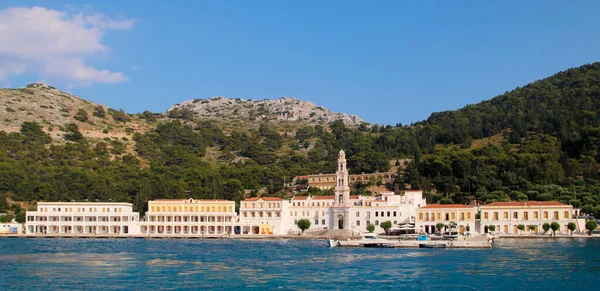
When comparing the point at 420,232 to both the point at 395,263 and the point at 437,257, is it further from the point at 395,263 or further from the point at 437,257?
the point at 395,263

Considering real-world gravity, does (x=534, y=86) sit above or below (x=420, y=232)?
above

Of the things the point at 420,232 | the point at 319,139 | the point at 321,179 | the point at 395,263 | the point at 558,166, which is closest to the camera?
the point at 395,263

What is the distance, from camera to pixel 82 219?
90.1m

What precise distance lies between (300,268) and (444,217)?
40039 mm

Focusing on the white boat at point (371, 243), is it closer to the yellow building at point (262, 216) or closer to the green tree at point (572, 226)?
the green tree at point (572, 226)

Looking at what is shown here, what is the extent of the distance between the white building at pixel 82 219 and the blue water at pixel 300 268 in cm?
2805

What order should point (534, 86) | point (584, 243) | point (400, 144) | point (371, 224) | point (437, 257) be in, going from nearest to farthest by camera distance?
point (437, 257)
point (584, 243)
point (371, 224)
point (400, 144)
point (534, 86)

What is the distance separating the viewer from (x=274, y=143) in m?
167

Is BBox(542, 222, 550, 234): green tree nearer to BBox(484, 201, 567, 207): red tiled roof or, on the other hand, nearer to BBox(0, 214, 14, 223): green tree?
BBox(484, 201, 567, 207): red tiled roof

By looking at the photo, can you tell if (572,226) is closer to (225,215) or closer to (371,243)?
(371,243)

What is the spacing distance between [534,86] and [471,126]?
99.8 ft

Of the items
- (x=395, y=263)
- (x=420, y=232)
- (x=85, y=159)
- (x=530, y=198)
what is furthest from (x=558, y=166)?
(x=85, y=159)

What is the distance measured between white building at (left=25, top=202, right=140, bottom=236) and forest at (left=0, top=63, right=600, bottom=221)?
7.28m

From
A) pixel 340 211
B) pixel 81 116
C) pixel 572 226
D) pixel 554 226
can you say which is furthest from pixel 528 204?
pixel 81 116
